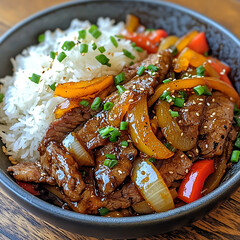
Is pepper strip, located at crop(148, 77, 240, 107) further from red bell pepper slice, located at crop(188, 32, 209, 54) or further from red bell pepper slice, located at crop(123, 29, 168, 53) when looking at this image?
red bell pepper slice, located at crop(123, 29, 168, 53)

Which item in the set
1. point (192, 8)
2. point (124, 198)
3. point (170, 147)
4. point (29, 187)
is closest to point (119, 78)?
point (170, 147)

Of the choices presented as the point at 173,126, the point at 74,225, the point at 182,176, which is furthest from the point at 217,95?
the point at 74,225

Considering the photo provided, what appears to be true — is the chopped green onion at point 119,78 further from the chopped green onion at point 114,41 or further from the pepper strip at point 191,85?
the chopped green onion at point 114,41

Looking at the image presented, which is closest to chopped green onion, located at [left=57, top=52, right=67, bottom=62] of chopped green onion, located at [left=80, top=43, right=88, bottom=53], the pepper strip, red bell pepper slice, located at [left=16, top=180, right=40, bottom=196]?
chopped green onion, located at [left=80, top=43, right=88, bottom=53]

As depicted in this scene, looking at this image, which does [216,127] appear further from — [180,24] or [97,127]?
[180,24]

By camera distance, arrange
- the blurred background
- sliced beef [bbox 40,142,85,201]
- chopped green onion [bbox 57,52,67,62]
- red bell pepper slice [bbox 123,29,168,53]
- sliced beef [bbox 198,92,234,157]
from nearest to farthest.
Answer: sliced beef [bbox 40,142,85,201]
sliced beef [bbox 198,92,234,157]
chopped green onion [bbox 57,52,67,62]
red bell pepper slice [bbox 123,29,168,53]
the blurred background

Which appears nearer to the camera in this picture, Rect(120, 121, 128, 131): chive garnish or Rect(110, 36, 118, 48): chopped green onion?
Rect(120, 121, 128, 131): chive garnish
